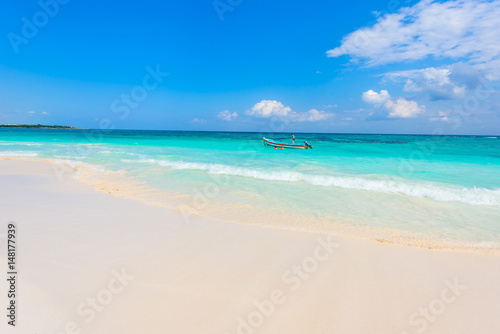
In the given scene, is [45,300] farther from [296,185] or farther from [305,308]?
[296,185]

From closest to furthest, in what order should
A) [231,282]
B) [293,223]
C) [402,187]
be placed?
[231,282]
[293,223]
[402,187]

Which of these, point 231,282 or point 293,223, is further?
point 293,223

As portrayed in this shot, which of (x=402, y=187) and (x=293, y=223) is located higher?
(x=402, y=187)

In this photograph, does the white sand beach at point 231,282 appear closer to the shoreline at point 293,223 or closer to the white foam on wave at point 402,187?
the shoreline at point 293,223

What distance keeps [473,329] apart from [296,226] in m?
3.54

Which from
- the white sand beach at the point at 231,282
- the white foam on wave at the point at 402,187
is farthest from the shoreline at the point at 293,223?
the white foam on wave at the point at 402,187

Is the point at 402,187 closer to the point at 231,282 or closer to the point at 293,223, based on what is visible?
the point at 293,223

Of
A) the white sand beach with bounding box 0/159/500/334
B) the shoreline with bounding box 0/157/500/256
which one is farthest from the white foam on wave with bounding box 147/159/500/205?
the white sand beach with bounding box 0/159/500/334

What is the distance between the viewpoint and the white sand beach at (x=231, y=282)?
2928mm

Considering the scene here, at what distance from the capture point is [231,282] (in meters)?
3.66

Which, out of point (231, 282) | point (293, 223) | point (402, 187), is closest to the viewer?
point (231, 282)

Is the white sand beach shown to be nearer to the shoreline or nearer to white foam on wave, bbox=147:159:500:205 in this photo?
the shoreline

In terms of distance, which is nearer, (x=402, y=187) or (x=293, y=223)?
(x=293, y=223)

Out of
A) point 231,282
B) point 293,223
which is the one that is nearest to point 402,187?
point 293,223
